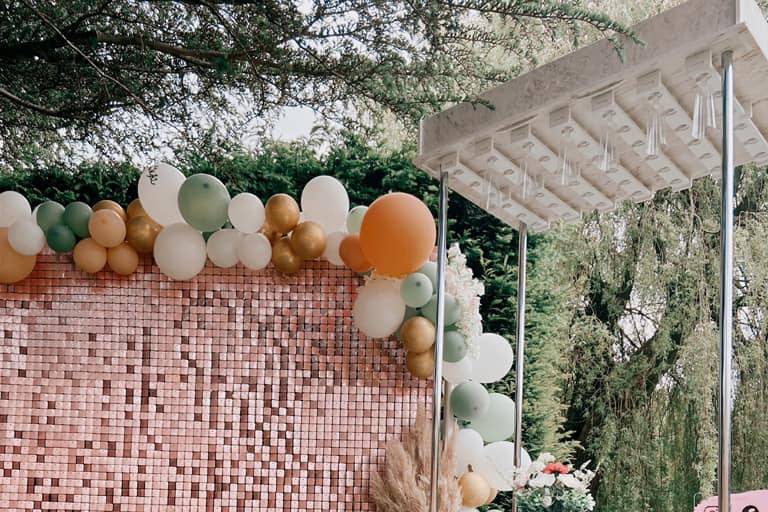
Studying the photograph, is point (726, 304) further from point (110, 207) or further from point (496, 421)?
point (110, 207)

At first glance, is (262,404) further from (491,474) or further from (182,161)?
(182,161)

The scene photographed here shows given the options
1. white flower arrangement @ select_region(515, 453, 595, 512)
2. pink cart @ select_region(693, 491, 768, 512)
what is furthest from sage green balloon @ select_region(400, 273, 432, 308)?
pink cart @ select_region(693, 491, 768, 512)

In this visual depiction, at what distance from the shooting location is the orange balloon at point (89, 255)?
5.41 meters

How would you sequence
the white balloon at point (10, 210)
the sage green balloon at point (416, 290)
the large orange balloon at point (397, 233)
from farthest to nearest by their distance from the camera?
1. the white balloon at point (10, 210)
2. the sage green balloon at point (416, 290)
3. the large orange balloon at point (397, 233)

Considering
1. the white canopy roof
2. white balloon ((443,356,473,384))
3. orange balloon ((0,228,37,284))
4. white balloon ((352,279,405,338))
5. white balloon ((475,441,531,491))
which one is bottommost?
white balloon ((475,441,531,491))

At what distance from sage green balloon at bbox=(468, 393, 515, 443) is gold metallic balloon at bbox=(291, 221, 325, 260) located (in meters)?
1.46

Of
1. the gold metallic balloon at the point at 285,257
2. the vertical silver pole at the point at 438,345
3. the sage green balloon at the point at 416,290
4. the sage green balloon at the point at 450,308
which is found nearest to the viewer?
the vertical silver pole at the point at 438,345

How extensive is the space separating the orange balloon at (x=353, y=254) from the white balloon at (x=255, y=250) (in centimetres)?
45

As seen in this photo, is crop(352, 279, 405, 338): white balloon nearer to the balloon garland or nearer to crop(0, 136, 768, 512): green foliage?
the balloon garland

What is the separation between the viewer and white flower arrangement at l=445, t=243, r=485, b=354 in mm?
5176

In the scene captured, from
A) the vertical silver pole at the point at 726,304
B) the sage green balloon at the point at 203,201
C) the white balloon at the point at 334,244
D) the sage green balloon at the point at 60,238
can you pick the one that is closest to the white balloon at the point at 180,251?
the sage green balloon at the point at 203,201

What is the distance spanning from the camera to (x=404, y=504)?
16.5 ft

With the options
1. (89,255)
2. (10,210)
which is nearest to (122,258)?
(89,255)

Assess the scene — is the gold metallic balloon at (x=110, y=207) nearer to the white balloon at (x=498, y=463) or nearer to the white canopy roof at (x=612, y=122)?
the white canopy roof at (x=612, y=122)
